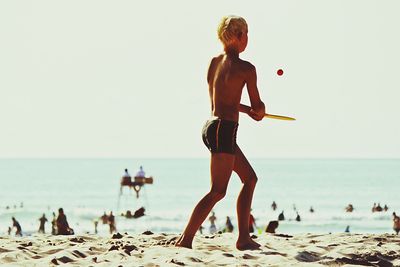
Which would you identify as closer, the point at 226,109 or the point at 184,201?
the point at 226,109

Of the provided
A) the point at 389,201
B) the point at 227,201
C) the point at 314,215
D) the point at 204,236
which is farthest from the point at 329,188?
the point at 204,236

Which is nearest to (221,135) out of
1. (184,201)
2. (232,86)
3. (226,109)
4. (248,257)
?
(226,109)

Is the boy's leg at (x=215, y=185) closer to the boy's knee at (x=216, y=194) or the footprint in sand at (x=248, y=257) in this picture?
the boy's knee at (x=216, y=194)

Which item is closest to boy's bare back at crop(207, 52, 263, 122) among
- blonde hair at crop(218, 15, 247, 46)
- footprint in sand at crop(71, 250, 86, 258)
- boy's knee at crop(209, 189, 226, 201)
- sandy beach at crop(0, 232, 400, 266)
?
blonde hair at crop(218, 15, 247, 46)

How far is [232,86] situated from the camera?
22.8ft

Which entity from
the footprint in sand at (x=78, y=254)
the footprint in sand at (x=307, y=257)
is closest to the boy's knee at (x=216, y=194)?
the footprint in sand at (x=307, y=257)

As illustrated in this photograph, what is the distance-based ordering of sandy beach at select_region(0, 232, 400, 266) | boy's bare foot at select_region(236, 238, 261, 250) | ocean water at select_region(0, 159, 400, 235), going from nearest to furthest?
sandy beach at select_region(0, 232, 400, 266) < boy's bare foot at select_region(236, 238, 261, 250) < ocean water at select_region(0, 159, 400, 235)

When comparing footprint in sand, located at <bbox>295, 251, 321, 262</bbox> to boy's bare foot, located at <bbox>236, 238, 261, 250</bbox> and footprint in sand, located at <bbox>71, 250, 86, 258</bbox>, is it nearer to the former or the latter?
boy's bare foot, located at <bbox>236, 238, 261, 250</bbox>

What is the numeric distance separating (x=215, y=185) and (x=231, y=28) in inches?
54.9

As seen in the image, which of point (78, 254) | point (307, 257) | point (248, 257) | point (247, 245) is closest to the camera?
point (248, 257)

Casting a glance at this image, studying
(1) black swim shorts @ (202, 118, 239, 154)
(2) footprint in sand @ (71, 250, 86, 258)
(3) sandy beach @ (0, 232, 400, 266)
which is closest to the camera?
(3) sandy beach @ (0, 232, 400, 266)

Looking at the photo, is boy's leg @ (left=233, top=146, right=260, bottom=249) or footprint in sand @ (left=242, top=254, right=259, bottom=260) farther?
boy's leg @ (left=233, top=146, right=260, bottom=249)

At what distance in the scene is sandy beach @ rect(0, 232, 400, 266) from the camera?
6.32m

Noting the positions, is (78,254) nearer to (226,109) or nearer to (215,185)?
(215,185)
